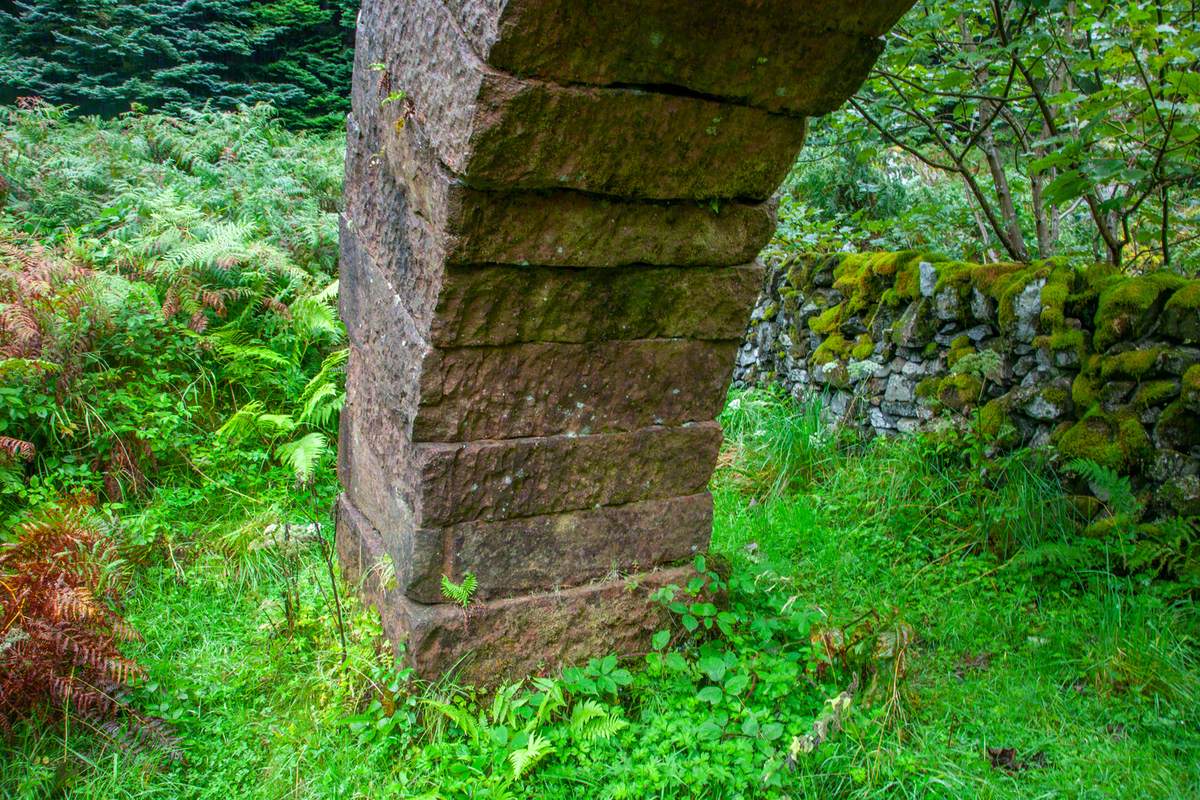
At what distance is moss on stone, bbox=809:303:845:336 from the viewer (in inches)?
238

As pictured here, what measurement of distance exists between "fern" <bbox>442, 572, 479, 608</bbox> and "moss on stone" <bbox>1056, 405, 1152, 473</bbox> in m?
3.06

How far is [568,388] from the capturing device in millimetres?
2754

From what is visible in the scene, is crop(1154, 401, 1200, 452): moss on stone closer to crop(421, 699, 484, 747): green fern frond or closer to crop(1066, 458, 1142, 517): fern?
crop(1066, 458, 1142, 517): fern

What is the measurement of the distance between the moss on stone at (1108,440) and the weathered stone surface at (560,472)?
2.09 metres

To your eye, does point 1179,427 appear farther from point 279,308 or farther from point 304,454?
point 279,308

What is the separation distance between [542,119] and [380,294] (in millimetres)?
1034

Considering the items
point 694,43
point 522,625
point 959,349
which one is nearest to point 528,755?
point 522,625

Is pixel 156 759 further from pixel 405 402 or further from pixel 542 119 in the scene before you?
pixel 542 119

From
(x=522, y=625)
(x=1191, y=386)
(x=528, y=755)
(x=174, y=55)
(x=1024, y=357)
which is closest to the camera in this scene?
(x=528, y=755)

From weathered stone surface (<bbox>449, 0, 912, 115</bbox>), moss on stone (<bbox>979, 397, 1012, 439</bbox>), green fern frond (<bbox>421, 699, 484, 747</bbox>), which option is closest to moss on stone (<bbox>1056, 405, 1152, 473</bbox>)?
moss on stone (<bbox>979, 397, 1012, 439</bbox>)

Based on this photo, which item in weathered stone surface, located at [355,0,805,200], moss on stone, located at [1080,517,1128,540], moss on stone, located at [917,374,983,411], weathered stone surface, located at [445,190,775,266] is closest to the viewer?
Result: weathered stone surface, located at [355,0,805,200]

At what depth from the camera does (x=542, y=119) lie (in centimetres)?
210

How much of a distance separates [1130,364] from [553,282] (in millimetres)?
3016

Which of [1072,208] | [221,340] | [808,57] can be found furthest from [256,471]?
[1072,208]
